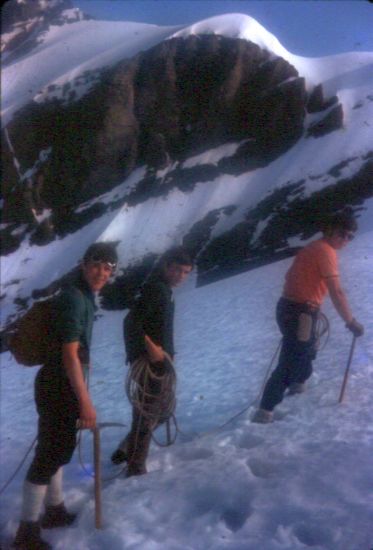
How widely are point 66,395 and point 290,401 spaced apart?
288 cm

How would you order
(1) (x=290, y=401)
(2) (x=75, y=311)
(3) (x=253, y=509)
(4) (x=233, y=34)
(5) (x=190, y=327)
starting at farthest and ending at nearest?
(4) (x=233, y=34) < (5) (x=190, y=327) < (1) (x=290, y=401) < (3) (x=253, y=509) < (2) (x=75, y=311)

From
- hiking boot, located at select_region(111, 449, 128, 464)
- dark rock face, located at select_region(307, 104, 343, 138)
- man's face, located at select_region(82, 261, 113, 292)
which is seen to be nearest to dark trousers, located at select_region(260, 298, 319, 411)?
hiking boot, located at select_region(111, 449, 128, 464)

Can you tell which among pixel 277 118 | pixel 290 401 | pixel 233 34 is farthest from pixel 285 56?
pixel 290 401

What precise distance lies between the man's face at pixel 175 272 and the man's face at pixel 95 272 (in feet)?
2.19

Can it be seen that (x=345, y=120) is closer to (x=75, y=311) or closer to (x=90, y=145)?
(x=90, y=145)

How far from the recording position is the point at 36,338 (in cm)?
335

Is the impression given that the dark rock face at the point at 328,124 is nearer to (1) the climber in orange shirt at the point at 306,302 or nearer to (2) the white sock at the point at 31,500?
(1) the climber in orange shirt at the point at 306,302

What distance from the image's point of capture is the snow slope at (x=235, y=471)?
3.34 meters

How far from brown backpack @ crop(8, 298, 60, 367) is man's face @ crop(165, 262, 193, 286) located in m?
1.05

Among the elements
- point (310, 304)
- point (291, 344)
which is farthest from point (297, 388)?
point (310, 304)

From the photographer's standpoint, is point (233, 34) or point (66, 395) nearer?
point (66, 395)

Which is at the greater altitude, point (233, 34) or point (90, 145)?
point (233, 34)

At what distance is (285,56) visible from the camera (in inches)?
2250

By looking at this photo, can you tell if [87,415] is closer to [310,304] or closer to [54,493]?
[54,493]
